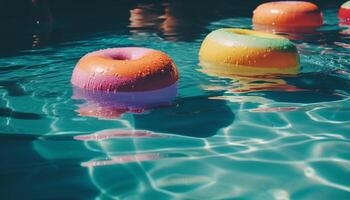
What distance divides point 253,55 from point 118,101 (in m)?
1.93

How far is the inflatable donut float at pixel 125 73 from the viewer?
15.0ft

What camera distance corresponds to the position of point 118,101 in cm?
455

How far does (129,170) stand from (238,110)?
5.13 feet

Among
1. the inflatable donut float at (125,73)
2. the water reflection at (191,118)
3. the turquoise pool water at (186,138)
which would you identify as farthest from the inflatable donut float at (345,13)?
the water reflection at (191,118)

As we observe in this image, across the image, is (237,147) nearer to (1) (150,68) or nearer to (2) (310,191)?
(2) (310,191)

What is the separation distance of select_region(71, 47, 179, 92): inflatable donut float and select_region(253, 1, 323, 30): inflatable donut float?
4.34 metres

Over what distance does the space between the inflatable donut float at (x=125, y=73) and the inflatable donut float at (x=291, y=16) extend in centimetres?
434

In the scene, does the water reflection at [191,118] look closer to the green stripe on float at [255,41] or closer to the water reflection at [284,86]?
the water reflection at [284,86]

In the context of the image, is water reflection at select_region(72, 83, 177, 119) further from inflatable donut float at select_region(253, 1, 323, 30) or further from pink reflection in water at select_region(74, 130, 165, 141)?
inflatable donut float at select_region(253, 1, 323, 30)

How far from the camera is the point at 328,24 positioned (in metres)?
9.45

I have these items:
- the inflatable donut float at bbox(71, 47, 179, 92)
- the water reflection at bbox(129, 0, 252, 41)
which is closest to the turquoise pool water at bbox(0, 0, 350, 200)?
the inflatable donut float at bbox(71, 47, 179, 92)

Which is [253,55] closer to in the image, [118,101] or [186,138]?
[118,101]

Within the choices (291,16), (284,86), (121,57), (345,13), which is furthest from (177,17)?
(284,86)

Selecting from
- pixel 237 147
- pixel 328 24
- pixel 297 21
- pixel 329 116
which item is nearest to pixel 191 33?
pixel 297 21
